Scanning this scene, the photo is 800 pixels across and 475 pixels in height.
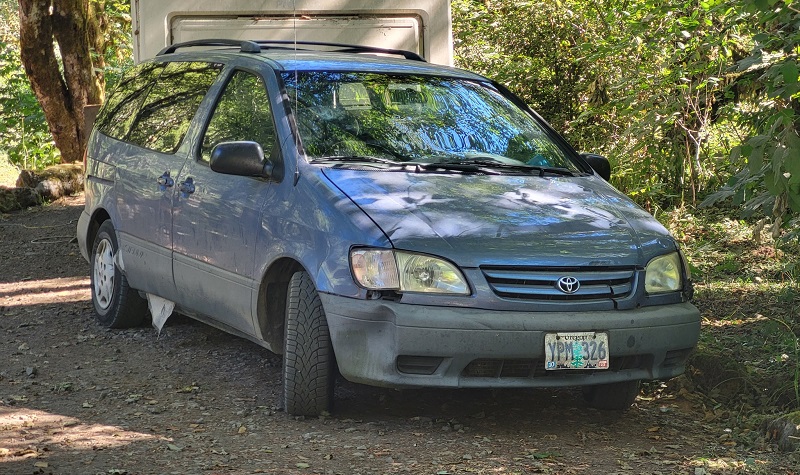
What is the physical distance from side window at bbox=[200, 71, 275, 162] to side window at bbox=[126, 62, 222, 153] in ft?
0.81

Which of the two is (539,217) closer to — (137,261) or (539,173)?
(539,173)

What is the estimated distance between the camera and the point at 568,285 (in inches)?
192

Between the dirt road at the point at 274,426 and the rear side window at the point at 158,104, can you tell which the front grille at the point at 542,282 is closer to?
the dirt road at the point at 274,426

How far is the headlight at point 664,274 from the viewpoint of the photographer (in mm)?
5168

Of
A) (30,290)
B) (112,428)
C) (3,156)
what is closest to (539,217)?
(112,428)

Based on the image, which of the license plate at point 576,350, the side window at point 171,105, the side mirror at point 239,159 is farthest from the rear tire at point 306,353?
the side window at point 171,105

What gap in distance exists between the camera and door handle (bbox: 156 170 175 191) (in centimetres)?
643

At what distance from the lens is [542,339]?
4.80 meters

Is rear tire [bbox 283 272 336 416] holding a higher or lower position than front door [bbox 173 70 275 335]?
lower

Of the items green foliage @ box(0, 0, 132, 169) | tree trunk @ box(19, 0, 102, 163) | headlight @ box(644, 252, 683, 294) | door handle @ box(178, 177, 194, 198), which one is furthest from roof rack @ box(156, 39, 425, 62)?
green foliage @ box(0, 0, 132, 169)

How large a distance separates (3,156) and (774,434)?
1834 cm

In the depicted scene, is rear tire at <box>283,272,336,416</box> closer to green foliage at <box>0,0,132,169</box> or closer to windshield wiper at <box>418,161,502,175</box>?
windshield wiper at <box>418,161,502,175</box>

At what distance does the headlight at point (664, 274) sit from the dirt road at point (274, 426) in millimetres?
696

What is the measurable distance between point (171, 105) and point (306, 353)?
94.8 inches
